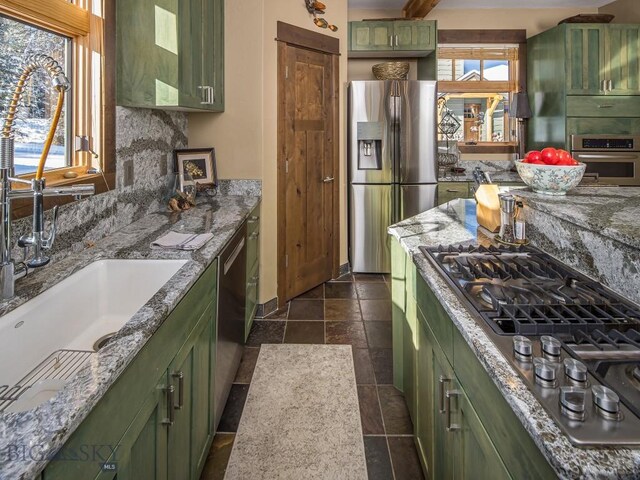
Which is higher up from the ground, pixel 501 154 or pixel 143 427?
pixel 501 154

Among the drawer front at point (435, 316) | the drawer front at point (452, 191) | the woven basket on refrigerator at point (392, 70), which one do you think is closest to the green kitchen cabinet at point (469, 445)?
the drawer front at point (435, 316)

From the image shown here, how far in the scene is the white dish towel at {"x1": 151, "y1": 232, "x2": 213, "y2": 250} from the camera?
1955mm

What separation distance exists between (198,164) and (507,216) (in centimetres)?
227

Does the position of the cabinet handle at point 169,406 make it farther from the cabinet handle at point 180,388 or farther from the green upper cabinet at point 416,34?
the green upper cabinet at point 416,34

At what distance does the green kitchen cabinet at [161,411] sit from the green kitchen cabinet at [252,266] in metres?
1.08

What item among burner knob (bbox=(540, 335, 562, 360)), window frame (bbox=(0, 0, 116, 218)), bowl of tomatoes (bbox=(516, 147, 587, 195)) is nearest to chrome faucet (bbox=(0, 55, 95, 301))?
window frame (bbox=(0, 0, 116, 218))

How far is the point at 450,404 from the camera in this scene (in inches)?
49.6

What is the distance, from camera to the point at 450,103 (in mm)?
5531

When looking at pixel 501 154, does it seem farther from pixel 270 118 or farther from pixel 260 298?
pixel 260 298

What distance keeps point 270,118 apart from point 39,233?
2416 mm

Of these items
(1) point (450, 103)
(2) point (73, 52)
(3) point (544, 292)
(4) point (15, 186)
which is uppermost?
(1) point (450, 103)

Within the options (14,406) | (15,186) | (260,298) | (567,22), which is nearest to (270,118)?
(260,298)

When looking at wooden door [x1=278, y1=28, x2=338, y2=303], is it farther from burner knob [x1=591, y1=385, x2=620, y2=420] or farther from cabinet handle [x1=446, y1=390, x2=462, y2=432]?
burner knob [x1=591, y1=385, x2=620, y2=420]

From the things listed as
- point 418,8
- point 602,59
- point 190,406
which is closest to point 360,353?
point 190,406
